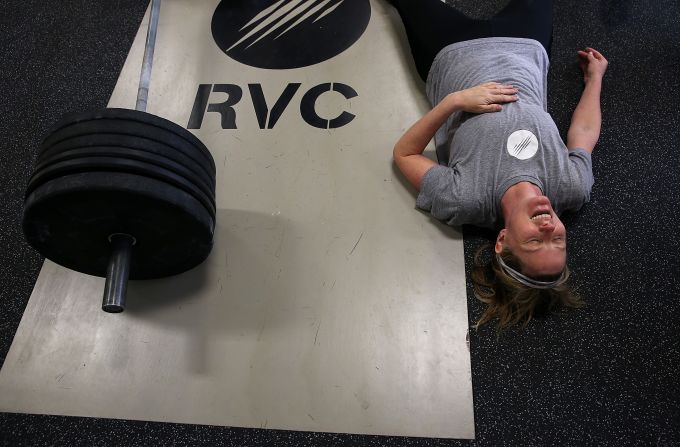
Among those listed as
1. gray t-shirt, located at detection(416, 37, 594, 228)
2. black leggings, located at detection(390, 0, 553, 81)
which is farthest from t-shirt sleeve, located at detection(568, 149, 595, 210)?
black leggings, located at detection(390, 0, 553, 81)

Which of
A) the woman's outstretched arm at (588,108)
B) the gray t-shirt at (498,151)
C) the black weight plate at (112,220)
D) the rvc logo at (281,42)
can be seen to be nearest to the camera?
the black weight plate at (112,220)

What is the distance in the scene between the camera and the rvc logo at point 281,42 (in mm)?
1667

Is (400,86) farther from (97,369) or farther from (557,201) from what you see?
(97,369)

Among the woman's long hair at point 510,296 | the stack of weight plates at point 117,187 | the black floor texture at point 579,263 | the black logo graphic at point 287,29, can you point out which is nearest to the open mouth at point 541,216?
the woman's long hair at point 510,296

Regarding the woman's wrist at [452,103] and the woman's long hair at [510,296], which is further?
the woman's wrist at [452,103]

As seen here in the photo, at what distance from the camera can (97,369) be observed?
52.1 inches

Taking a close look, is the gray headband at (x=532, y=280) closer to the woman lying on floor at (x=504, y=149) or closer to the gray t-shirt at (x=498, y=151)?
the woman lying on floor at (x=504, y=149)

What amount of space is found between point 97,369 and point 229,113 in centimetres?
81

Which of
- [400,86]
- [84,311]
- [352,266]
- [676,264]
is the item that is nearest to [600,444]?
[676,264]

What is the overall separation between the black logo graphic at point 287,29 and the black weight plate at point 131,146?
674 mm

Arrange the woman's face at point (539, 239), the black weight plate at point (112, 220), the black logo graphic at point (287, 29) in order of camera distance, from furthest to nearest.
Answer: the black logo graphic at point (287, 29), the woman's face at point (539, 239), the black weight plate at point (112, 220)

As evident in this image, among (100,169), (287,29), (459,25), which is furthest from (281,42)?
(100,169)

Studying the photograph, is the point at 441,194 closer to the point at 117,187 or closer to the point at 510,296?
the point at 510,296

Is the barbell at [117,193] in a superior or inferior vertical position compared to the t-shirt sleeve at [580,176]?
superior
